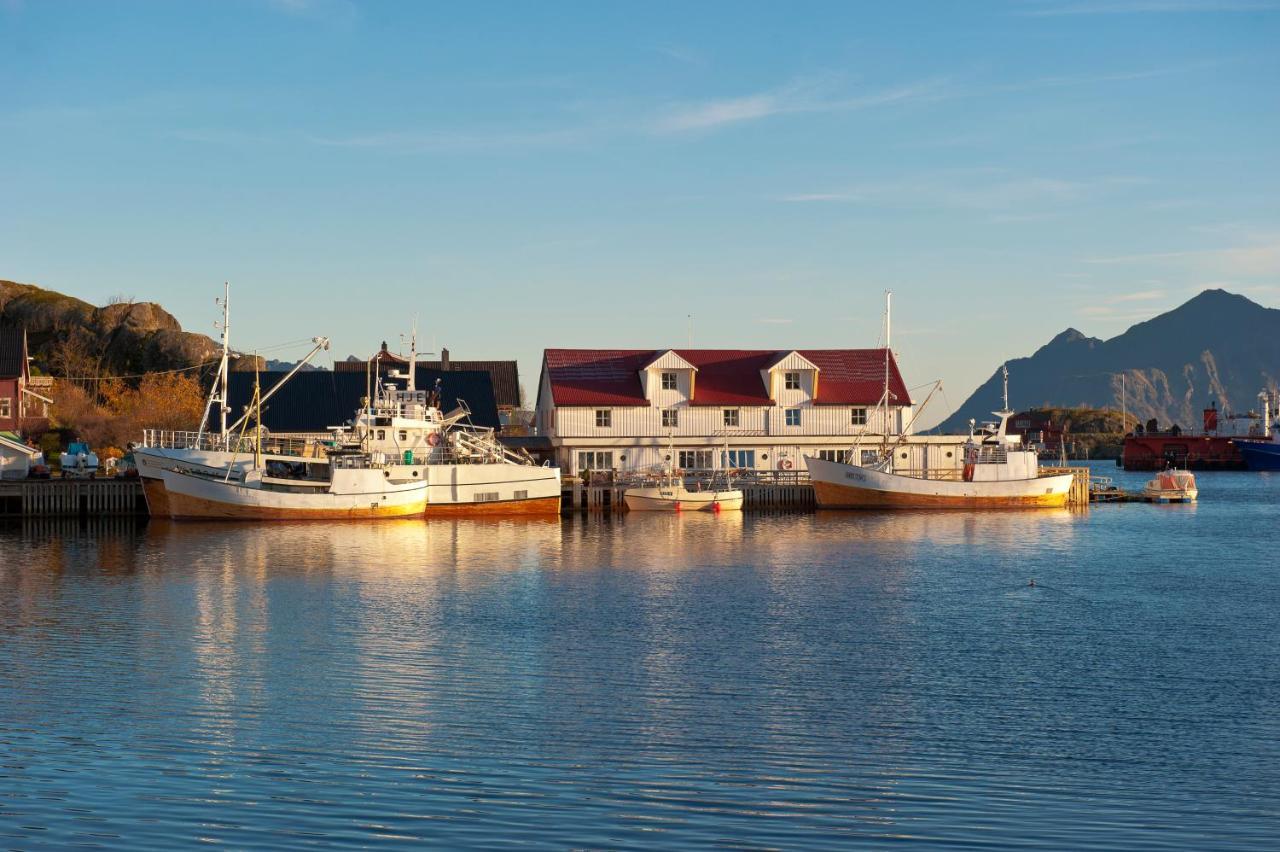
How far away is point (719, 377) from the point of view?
268ft

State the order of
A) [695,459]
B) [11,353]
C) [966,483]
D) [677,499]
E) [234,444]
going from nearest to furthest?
1. [234,444]
2. [677,499]
3. [966,483]
4. [695,459]
5. [11,353]

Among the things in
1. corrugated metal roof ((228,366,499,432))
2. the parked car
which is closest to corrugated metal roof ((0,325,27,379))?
corrugated metal roof ((228,366,499,432))

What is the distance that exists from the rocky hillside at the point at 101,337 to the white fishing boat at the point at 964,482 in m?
48.0

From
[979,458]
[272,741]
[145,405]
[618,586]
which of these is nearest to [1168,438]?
[979,458]

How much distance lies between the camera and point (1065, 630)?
31.5 m

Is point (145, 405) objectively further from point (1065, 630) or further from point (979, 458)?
point (1065, 630)

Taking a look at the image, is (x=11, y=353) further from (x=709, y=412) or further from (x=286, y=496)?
(x=709, y=412)

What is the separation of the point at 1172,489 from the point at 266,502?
57.0 m

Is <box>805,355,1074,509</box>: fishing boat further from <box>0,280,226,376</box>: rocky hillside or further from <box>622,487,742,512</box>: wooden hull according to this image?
<box>0,280,226,376</box>: rocky hillside

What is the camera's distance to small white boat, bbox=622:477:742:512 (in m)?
70.9

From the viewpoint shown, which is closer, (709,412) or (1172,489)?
(709,412)

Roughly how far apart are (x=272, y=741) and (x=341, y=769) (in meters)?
2.17

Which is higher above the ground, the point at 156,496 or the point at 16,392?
the point at 16,392

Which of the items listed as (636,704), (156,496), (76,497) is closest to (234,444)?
(156,496)
